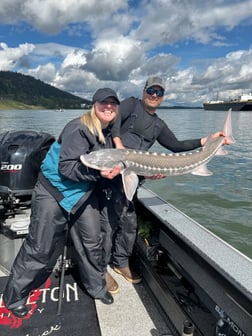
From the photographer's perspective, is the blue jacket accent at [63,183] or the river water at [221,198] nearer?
the blue jacket accent at [63,183]

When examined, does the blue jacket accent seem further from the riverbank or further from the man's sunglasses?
the riverbank

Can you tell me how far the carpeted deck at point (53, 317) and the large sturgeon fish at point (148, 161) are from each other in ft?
3.60

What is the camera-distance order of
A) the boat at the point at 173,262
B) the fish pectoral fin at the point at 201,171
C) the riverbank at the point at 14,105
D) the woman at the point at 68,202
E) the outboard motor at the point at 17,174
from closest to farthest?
the boat at the point at 173,262 → the woman at the point at 68,202 → the outboard motor at the point at 17,174 → the fish pectoral fin at the point at 201,171 → the riverbank at the point at 14,105

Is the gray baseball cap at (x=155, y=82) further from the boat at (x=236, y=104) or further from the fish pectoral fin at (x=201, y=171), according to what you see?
the boat at (x=236, y=104)

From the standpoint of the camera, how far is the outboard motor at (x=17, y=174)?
126 inches

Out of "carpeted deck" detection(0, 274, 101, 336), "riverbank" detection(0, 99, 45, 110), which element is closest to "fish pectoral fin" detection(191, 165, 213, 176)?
"carpeted deck" detection(0, 274, 101, 336)

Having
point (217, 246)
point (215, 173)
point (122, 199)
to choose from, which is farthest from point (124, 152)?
point (215, 173)

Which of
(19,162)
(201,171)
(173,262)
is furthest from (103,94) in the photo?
(173,262)

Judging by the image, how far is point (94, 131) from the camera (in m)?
2.44

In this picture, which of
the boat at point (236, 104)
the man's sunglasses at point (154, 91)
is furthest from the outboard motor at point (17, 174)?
the boat at point (236, 104)

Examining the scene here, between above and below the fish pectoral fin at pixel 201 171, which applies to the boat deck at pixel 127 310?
below

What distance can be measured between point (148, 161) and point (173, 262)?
103cm

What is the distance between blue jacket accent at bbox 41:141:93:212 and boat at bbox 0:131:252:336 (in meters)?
0.87

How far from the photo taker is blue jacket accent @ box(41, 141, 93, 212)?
8.07 feet
